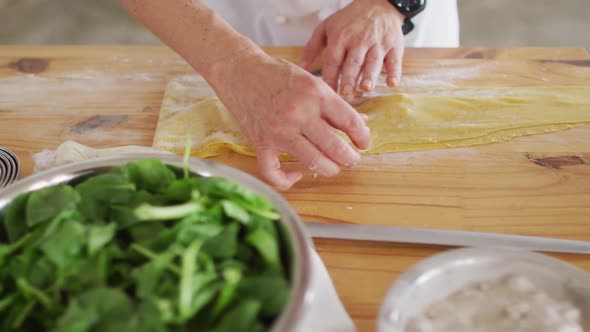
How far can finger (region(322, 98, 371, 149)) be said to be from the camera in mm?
756

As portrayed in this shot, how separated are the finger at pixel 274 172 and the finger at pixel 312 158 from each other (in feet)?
0.08

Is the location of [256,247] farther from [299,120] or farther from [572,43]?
[572,43]

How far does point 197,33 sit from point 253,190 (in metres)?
0.44

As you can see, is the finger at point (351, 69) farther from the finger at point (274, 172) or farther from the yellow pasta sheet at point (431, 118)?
the finger at point (274, 172)

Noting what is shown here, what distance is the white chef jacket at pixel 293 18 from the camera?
1189 millimetres

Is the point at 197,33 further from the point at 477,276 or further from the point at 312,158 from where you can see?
the point at 477,276

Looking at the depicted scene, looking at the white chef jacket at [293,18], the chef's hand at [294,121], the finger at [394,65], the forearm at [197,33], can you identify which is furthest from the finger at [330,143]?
the white chef jacket at [293,18]

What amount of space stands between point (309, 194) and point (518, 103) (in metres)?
0.41

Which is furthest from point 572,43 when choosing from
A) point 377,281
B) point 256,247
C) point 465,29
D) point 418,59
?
point 256,247

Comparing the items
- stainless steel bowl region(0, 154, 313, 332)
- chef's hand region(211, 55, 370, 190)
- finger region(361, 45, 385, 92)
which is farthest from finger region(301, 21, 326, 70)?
stainless steel bowl region(0, 154, 313, 332)

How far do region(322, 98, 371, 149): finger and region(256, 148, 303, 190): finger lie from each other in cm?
9

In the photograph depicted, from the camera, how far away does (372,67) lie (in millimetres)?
973

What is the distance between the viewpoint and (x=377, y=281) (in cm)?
63

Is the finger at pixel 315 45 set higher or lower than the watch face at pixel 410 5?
lower
